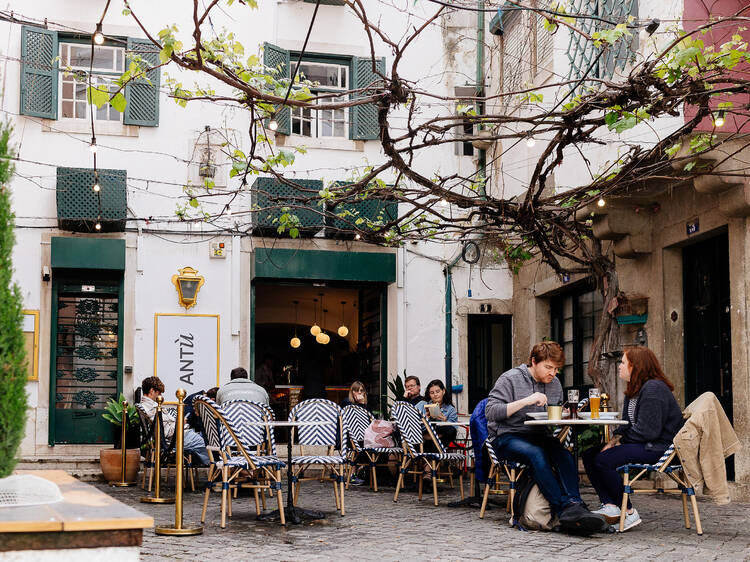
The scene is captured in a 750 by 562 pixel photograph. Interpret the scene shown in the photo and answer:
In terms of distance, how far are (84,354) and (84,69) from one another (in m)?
3.79

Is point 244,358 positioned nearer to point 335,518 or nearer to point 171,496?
point 171,496

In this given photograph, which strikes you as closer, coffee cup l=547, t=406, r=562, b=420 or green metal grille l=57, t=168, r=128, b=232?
coffee cup l=547, t=406, r=562, b=420

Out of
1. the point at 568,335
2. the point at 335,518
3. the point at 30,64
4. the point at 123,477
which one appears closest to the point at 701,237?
the point at 568,335

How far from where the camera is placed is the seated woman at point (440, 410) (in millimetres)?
10383

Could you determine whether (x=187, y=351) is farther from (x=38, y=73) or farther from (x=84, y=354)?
(x=38, y=73)

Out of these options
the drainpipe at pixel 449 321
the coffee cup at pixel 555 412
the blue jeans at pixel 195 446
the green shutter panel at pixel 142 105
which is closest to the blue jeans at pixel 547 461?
the coffee cup at pixel 555 412

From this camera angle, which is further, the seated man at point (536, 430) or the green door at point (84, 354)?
the green door at point (84, 354)

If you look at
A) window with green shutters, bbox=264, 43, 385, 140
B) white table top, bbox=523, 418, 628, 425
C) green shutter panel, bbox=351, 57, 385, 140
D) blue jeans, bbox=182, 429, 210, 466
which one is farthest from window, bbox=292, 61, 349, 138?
white table top, bbox=523, 418, 628, 425

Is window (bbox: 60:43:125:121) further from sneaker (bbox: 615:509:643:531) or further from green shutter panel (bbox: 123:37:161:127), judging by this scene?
sneaker (bbox: 615:509:643:531)

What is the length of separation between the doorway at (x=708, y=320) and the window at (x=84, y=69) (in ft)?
25.2

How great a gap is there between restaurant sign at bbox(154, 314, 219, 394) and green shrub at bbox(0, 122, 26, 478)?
9.85 m

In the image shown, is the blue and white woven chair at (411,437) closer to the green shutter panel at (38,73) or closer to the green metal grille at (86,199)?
the green metal grille at (86,199)

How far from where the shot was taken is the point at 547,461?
274 inches

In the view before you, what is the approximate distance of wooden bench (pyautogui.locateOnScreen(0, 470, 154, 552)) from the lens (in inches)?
110
